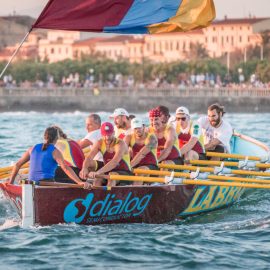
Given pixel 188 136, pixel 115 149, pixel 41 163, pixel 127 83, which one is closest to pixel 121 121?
pixel 115 149

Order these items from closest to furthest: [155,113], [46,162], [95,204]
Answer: [46,162]
[95,204]
[155,113]

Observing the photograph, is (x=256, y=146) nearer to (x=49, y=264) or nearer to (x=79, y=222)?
(x=79, y=222)

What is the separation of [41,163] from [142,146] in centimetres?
215

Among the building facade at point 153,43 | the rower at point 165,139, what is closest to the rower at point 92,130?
the rower at point 165,139

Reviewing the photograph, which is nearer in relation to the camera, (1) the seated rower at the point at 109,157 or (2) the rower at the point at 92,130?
(1) the seated rower at the point at 109,157

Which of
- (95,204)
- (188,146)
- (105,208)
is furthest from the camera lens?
(188,146)

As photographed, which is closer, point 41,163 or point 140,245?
point 140,245

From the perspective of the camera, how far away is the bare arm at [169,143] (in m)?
18.3

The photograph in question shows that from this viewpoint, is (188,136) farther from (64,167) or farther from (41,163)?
(41,163)

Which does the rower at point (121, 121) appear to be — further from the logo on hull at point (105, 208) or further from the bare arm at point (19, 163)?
the bare arm at point (19, 163)

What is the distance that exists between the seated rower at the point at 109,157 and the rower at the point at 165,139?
1.40m

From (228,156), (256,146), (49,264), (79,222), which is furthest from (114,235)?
(256,146)

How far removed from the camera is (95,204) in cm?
1636

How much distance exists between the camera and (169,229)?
1678cm
